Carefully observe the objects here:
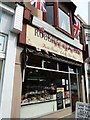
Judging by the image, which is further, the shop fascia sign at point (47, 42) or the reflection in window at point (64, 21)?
the reflection in window at point (64, 21)

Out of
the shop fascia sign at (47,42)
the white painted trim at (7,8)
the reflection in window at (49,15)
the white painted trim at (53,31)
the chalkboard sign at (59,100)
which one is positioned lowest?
the chalkboard sign at (59,100)

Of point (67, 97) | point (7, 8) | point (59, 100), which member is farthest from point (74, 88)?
point (7, 8)

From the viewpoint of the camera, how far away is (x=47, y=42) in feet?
21.2

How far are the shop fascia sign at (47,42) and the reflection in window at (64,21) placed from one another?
1.10m

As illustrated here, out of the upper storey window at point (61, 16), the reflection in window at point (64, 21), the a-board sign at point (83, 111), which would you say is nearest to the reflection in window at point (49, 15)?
the upper storey window at point (61, 16)

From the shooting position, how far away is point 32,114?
5324mm

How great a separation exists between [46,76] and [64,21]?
3805 mm

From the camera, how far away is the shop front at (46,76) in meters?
5.43

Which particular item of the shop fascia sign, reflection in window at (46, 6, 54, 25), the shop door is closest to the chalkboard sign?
the shop door

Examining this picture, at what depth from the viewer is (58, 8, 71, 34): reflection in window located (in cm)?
813

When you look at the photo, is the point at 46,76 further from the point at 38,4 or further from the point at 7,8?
the point at 38,4

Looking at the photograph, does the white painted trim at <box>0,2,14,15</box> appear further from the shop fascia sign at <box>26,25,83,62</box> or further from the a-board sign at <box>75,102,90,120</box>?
the a-board sign at <box>75,102,90,120</box>

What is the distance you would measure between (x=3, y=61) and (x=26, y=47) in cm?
109

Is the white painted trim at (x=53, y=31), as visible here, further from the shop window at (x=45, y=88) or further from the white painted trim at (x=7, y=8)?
the shop window at (x=45, y=88)
